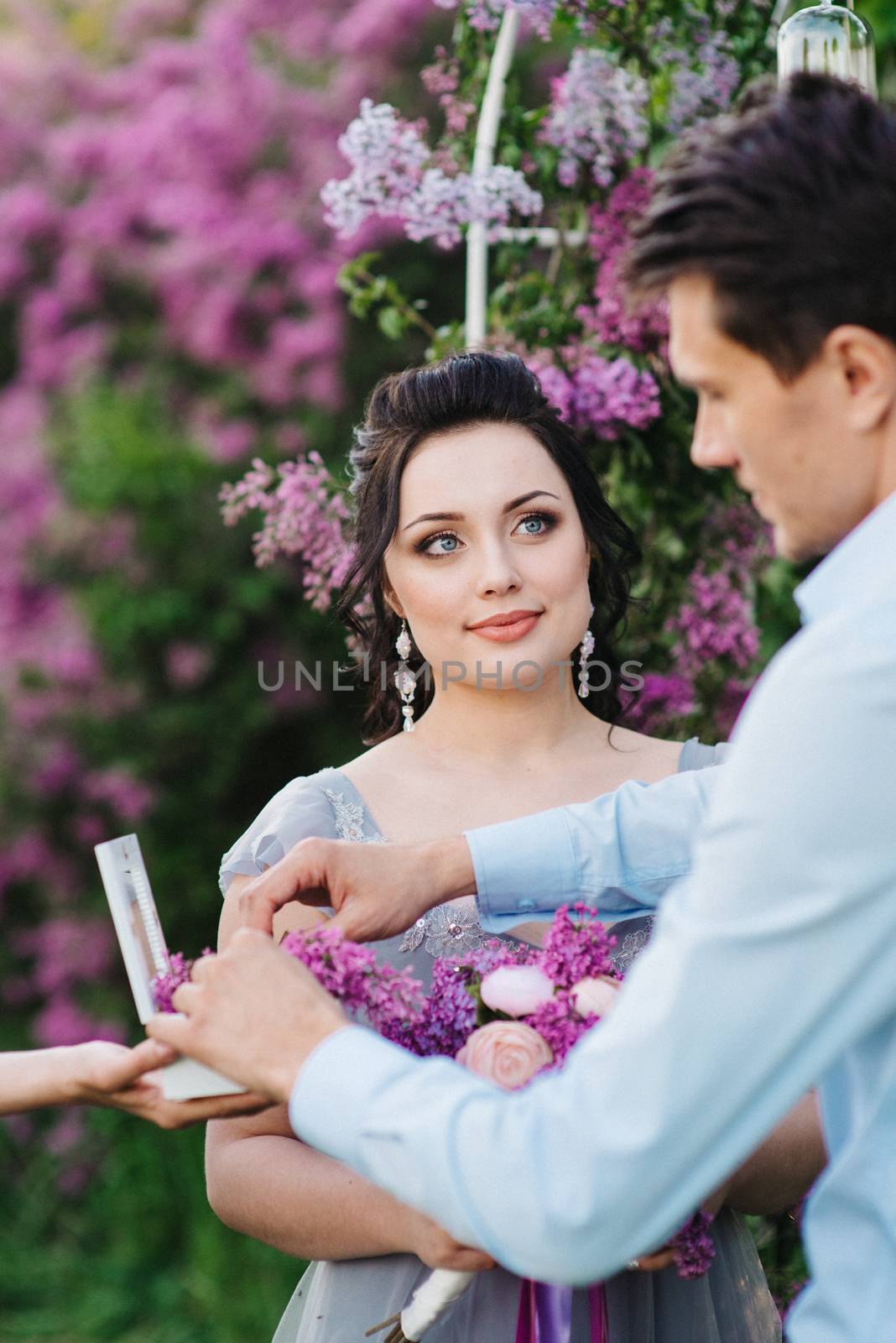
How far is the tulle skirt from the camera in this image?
6.54ft

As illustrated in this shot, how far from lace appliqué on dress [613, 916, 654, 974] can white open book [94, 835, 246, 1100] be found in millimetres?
869

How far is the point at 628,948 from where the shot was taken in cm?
226

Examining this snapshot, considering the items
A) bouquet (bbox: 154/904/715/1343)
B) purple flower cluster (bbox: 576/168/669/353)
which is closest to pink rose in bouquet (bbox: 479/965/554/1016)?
bouquet (bbox: 154/904/715/1343)

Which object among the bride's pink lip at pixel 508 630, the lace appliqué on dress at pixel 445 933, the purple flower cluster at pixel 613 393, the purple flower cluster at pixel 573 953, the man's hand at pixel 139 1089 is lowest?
the lace appliqué on dress at pixel 445 933

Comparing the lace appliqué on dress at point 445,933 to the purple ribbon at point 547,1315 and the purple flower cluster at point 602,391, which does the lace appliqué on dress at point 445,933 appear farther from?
the purple flower cluster at point 602,391

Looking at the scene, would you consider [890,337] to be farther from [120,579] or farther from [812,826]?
[120,579]

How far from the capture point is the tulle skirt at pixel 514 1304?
199cm

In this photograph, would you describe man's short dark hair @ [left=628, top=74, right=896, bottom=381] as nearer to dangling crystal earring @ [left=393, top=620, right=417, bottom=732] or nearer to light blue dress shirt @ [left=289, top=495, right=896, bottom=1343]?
light blue dress shirt @ [left=289, top=495, right=896, bottom=1343]

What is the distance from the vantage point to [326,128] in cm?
460

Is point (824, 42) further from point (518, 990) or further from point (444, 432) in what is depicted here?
point (518, 990)

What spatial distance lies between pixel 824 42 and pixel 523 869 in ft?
5.06

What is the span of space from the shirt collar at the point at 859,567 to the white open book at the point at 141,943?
79 cm

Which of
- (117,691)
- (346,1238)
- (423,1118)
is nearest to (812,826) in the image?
(423,1118)

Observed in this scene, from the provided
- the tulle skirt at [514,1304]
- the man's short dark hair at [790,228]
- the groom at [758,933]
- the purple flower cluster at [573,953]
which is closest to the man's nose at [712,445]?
the groom at [758,933]
